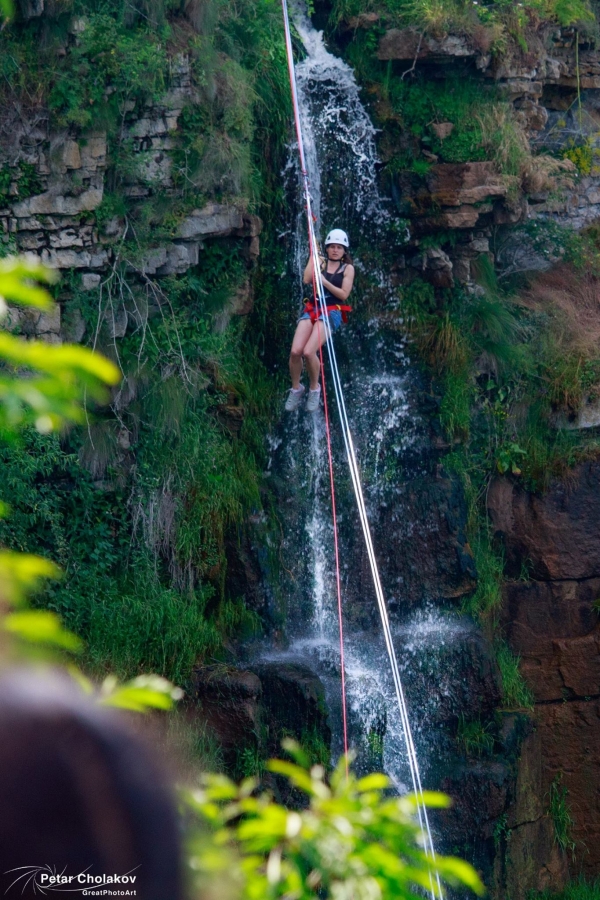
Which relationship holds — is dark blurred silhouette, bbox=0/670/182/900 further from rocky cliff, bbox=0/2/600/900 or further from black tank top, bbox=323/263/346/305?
black tank top, bbox=323/263/346/305

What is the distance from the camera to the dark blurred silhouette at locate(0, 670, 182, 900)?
162 cm

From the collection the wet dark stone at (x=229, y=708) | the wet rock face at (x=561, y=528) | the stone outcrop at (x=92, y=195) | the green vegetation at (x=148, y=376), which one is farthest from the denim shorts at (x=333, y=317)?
the wet dark stone at (x=229, y=708)

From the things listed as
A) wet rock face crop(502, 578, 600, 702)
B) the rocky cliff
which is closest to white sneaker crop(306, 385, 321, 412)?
the rocky cliff

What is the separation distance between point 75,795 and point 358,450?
765 cm

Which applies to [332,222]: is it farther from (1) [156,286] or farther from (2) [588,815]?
(2) [588,815]

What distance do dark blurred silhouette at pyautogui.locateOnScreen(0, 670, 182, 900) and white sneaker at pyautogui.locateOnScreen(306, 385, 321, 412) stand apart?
7059mm

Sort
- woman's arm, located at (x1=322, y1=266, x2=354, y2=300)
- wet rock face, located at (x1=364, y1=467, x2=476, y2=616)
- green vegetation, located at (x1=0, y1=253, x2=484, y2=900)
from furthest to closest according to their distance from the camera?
wet rock face, located at (x1=364, y1=467, x2=476, y2=616) → woman's arm, located at (x1=322, y1=266, x2=354, y2=300) → green vegetation, located at (x1=0, y1=253, x2=484, y2=900)

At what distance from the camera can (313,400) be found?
8719 mm

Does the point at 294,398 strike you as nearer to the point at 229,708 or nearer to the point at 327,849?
the point at 229,708

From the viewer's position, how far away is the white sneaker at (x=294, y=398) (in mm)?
8695

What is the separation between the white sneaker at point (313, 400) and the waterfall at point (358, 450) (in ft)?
0.91

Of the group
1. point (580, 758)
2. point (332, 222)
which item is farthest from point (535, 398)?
point (580, 758)

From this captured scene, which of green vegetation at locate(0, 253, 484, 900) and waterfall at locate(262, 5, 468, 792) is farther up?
waterfall at locate(262, 5, 468, 792)

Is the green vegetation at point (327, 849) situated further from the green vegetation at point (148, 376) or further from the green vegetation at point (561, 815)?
the green vegetation at point (561, 815)
